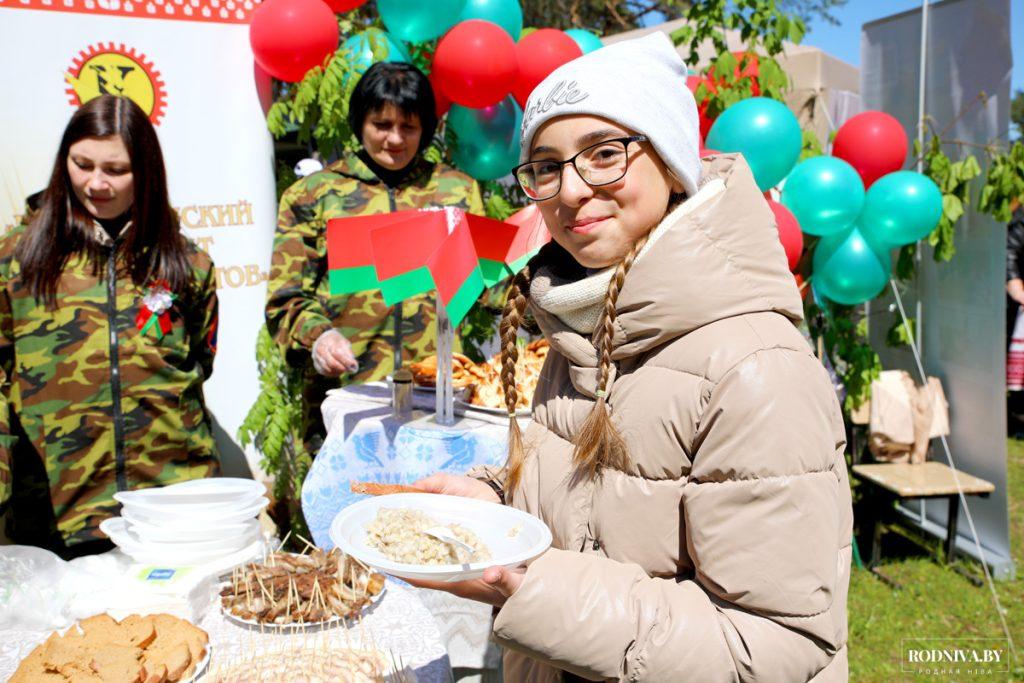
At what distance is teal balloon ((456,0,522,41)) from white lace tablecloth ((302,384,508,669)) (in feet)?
7.94

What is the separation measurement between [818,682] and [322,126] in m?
3.35

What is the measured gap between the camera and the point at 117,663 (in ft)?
5.18

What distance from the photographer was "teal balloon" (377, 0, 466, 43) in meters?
3.60

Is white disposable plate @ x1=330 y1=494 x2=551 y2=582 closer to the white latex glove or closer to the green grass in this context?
the white latex glove

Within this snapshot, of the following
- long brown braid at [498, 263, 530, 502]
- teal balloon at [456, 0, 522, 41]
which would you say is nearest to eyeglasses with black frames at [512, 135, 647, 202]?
long brown braid at [498, 263, 530, 502]

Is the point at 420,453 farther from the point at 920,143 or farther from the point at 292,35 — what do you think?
the point at 920,143

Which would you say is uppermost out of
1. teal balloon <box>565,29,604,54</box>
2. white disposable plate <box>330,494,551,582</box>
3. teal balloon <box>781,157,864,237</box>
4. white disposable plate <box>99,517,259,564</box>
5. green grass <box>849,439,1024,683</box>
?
teal balloon <box>565,29,604,54</box>

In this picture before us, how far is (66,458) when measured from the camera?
8.42 ft

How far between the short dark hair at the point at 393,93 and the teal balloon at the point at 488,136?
0.80 m

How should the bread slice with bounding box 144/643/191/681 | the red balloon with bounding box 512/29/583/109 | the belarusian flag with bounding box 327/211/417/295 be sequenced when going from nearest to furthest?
1. the bread slice with bounding box 144/643/191/681
2. the belarusian flag with bounding box 327/211/417/295
3. the red balloon with bounding box 512/29/583/109

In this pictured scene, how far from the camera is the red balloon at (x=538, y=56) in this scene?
148 inches

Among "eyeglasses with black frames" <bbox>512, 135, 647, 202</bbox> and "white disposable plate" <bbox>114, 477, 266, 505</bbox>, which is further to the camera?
"white disposable plate" <bbox>114, 477, 266, 505</bbox>

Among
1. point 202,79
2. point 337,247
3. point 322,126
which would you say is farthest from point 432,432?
point 202,79

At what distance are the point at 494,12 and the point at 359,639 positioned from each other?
11.0ft
